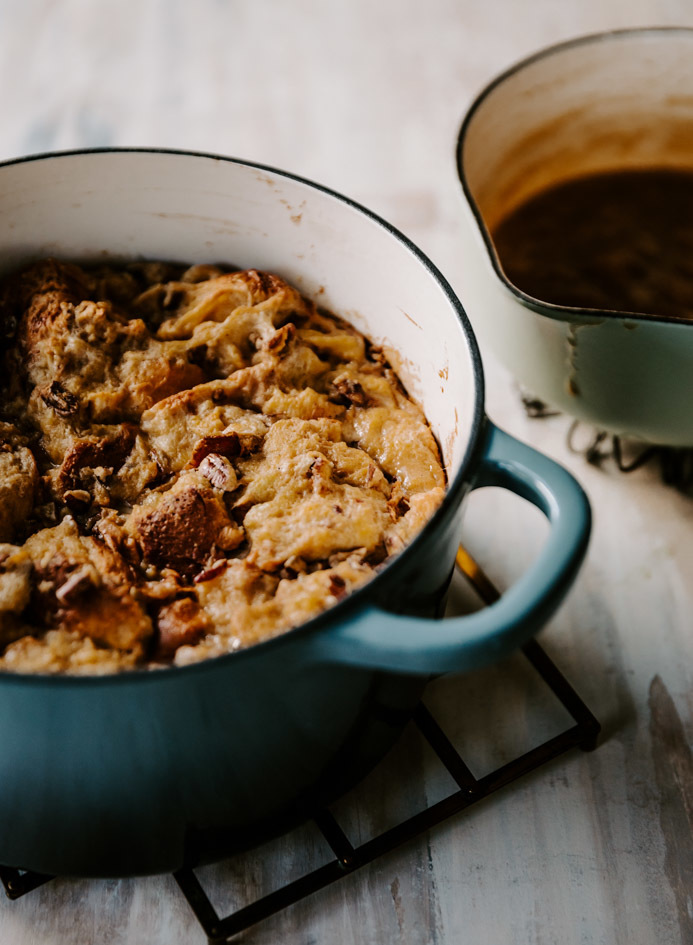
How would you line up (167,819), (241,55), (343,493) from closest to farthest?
1. (167,819)
2. (343,493)
3. (241,55)

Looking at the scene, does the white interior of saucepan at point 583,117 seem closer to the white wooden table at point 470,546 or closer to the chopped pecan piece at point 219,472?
the white wooden table at point 470,546

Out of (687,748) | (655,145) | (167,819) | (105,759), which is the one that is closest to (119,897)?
(167,819)

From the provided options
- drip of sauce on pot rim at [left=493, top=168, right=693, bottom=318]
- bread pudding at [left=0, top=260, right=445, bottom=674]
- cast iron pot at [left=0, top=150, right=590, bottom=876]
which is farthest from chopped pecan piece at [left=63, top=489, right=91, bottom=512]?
drip of sauce on pot rim at [left=493, top=168, right=693, bottom=318]

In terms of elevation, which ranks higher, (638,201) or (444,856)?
(638,201)

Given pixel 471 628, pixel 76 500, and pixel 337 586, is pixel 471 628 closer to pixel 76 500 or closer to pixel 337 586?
pixel 337 586

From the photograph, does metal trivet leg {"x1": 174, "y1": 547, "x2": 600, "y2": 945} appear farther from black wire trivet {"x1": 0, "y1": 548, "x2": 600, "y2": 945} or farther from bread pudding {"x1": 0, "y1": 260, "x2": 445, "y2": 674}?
bread pudding {"x1": 0, "y1": 260, "x2": 445, "y2": 674}

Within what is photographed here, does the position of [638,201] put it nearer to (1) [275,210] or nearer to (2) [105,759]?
(1) [275,210]

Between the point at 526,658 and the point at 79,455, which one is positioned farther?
the point at 526,658

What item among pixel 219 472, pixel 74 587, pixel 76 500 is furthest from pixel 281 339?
pixel 74 587
